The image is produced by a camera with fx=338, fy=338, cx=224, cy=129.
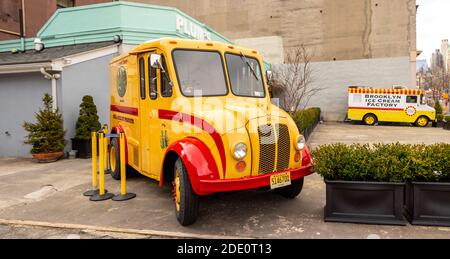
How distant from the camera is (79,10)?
12.5 m

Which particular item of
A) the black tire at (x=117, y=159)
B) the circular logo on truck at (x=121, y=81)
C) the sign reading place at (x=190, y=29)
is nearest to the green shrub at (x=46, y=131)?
the black tire at (x=117, y=159)

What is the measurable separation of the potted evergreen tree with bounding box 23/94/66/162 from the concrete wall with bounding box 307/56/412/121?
20444mm

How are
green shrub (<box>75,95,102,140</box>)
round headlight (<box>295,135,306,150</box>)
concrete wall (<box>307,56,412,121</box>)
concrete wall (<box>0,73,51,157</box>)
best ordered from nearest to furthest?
round headlight (<box>295,135,306,150</box>)
green shrub (<box>75,95,102,140</box>)
concrete wall (<box>0,73,51,157</box>)
concrete wall (<box>307,56,412,121</box>)

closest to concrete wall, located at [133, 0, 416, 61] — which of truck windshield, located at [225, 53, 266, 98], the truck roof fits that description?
truck windshield, located at [225, 53, 266, 98]

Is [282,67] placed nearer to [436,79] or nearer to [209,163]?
[209,163]

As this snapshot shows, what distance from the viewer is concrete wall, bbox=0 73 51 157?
10.5 meters

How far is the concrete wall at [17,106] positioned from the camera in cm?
1050

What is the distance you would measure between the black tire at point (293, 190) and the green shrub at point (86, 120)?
264 inches

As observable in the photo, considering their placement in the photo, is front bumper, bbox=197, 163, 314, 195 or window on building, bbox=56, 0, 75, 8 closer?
front bumper, bbox=197, 163, 314, 195

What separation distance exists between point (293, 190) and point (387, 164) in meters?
1.63

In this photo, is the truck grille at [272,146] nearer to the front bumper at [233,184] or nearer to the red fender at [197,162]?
the front bumper at [233,184]

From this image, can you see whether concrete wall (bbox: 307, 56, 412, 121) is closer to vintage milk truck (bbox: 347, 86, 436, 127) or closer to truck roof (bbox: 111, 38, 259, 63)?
vintage milk truck (bbox: 347, 86, 436, 127)

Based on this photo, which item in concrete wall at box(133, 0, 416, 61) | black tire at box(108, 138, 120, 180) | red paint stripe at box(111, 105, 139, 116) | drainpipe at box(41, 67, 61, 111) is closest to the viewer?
red paint stripe at box(111, 105, 139, 116)

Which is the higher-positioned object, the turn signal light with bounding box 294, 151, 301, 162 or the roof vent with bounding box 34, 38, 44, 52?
the roof vent with bounding box 34, 38, 44, 52
